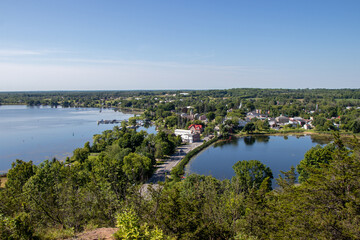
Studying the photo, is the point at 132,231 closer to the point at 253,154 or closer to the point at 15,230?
the point at 15,230

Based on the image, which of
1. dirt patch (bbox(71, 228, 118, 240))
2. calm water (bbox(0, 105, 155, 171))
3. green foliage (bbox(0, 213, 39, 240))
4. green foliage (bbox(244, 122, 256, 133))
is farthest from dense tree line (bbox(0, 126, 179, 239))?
green foliage (bbox(244, 122, 256, 133))

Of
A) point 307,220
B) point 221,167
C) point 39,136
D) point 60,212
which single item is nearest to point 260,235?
point 307,220

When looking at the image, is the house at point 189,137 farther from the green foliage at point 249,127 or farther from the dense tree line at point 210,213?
the dense tree line at point 210,213

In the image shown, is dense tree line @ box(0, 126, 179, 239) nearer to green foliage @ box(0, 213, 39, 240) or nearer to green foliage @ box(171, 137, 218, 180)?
green foliage @ box(0, 213, 39, 240)

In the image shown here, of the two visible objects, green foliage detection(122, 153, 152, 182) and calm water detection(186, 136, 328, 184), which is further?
calm water detection(186, 136, 328, 184)

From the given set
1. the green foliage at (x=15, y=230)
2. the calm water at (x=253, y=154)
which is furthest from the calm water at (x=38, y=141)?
the green foliage at (x=15, y=230)

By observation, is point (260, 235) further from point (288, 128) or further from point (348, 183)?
point (288, 128)

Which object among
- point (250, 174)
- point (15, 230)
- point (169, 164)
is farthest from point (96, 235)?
point (169, 164)
